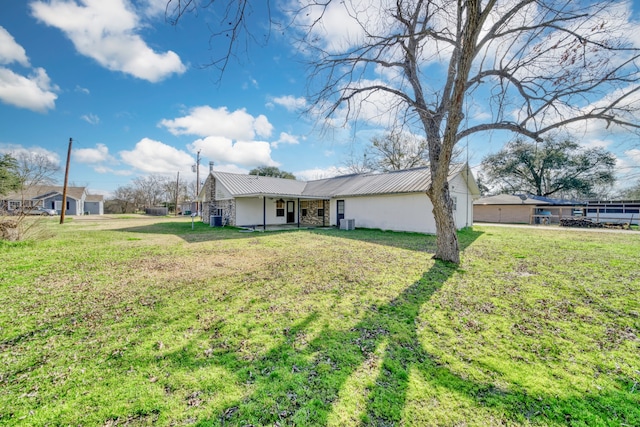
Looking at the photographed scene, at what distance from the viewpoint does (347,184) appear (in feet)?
63.1

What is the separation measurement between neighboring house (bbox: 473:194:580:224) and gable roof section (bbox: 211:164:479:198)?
413 inches

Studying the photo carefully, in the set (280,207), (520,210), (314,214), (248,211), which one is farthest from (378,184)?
(520,210)

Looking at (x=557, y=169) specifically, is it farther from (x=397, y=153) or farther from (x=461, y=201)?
(x=461, y=201)

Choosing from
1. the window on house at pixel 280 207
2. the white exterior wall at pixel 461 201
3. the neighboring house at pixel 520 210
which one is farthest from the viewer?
the neighboring house at pixel 520 210

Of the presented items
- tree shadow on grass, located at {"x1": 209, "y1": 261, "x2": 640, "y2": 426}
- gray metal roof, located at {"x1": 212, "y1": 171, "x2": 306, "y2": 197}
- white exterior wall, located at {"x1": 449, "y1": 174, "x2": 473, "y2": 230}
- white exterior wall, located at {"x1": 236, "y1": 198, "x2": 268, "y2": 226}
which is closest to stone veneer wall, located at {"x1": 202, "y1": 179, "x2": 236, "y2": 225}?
white exterior wall, located at {"x1": 236, "y1": 198, "x2": 268, "y2": 226}

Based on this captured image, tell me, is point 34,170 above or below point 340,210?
above

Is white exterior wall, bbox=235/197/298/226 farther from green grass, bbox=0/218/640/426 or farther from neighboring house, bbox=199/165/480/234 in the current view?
green grass, bbox=0/218/640/426

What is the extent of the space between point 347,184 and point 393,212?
533 centimetres

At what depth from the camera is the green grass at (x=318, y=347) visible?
210cm

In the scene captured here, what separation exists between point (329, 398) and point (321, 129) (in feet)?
18.5

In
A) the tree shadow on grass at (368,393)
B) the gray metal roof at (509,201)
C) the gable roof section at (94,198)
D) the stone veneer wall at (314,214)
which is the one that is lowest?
Result: the tree shadow on grass at (368,393)

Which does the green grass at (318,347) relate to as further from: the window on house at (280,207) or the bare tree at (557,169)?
the bare tree at (557,169)

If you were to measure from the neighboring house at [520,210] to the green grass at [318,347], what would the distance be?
70.5ft

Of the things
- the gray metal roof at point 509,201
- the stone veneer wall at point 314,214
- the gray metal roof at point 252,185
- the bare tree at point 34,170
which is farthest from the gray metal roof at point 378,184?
the bare tree at point 34,170
